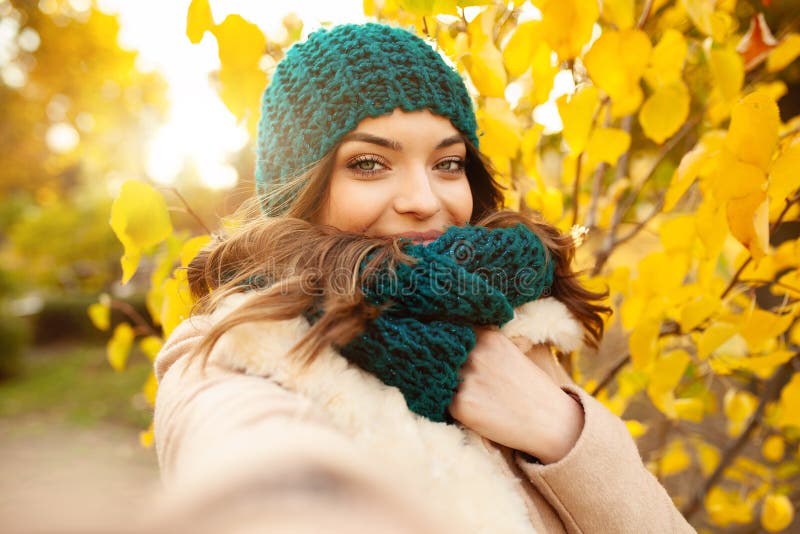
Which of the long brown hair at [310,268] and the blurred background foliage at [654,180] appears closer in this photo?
the long brown hair at [310,268]

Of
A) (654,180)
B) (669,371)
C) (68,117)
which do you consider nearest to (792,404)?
(669,371)

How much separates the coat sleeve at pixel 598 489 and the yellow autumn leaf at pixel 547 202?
0.72m

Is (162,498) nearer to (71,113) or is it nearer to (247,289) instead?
(247,289)

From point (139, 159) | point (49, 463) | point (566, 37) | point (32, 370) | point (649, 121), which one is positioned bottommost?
point (32, 370)

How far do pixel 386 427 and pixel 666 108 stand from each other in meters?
1.02

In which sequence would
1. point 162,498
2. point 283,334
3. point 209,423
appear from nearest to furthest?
1. point 162,498
2. point 209,423
3. point 283,334

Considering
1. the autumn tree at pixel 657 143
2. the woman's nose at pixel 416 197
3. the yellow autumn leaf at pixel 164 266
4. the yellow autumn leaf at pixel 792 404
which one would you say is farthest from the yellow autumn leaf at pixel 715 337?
the yellow autumn leaf at pixel 164 266

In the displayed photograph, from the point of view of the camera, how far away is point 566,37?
3.54 feet

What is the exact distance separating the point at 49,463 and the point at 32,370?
417 cm

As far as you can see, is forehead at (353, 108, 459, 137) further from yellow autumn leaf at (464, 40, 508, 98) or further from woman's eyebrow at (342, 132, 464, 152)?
yellow autumn leaf at (464, 40, 508, 98)

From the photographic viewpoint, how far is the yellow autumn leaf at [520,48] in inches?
48.7

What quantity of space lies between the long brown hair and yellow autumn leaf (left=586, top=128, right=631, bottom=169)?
0.22m

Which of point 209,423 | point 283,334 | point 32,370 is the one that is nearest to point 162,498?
point 209,423

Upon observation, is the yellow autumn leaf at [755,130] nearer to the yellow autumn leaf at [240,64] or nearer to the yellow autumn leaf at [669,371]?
the yellow autumn leaf at [669,371]
